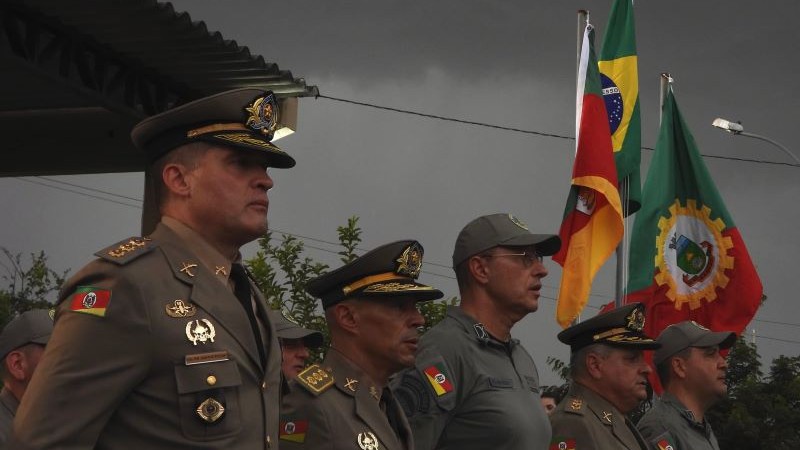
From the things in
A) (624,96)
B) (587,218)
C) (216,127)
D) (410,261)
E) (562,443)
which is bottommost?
(562,443)

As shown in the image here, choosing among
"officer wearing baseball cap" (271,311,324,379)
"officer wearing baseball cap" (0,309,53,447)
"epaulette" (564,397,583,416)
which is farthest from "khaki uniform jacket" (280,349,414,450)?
"officer wearing baseball cap" (271,311,324,379)

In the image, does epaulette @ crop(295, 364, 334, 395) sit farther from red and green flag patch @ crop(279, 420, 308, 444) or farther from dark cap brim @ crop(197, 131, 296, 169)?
dark cap brim @ crop(197, 131, 296, 169)

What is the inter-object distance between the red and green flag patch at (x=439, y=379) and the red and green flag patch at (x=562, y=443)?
1.10 metres

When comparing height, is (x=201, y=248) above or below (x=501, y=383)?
above

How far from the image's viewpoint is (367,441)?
5078mm

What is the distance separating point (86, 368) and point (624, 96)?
9.35 metres

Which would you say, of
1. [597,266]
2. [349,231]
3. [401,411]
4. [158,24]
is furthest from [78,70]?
[401,411]

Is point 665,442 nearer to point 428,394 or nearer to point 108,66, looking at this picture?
point 428,394

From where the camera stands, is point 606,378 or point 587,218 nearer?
point 606,378

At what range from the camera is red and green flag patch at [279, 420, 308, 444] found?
503cm

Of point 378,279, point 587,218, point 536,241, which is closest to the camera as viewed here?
point 378,279

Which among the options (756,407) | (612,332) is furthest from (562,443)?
(756,407)

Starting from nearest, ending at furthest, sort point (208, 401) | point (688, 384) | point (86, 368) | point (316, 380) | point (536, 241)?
point (86, 368) < point (208, 401) < point (316, 380) < point (536, 241) < point (688, 384)

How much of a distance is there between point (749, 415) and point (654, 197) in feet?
42.3
